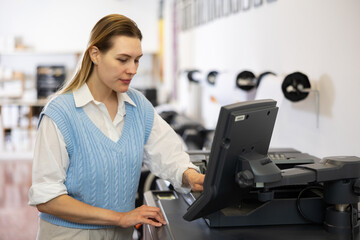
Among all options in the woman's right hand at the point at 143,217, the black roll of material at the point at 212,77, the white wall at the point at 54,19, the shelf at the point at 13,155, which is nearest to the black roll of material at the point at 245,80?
the black roll of material at the point at 212,77

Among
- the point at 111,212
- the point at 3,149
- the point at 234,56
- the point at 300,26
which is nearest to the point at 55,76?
the point at 3,149

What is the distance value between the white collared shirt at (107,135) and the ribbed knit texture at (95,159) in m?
0.03

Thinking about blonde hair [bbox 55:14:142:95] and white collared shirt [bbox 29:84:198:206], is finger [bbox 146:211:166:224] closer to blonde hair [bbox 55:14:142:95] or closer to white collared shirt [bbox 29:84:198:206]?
white collared shirt [bbox 29:84:198:206]

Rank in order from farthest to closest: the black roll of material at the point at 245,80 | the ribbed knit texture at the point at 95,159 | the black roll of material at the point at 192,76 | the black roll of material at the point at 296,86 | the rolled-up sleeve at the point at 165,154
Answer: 1. the black roll of material at the point at 192,76
2. the black roll of material at the point at 245,80
3. the black roll of material at the point at 296,86
4. the rolled-up sleeve at the point at 165,154
5. the ribbed knit texture at the point at 95,159

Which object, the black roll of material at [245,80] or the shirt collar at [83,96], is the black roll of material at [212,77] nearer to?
the black roll of material at [245,80]

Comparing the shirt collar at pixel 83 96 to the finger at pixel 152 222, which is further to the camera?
the shirt collar at pixel 83 96

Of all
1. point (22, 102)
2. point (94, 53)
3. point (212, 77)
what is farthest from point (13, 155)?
point (94, 53)

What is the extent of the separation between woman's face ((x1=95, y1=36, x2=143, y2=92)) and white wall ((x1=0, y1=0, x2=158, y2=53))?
6.50 meters

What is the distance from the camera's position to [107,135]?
165 cm

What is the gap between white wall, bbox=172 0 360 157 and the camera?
1892mm

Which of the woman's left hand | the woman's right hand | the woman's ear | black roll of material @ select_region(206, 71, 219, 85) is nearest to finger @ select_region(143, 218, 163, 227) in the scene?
the woman's right hand

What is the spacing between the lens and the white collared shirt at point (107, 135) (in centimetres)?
147

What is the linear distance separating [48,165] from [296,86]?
47.7 inches

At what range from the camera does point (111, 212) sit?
1520 millimetres
